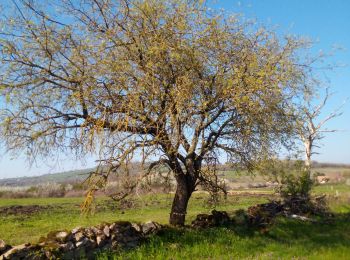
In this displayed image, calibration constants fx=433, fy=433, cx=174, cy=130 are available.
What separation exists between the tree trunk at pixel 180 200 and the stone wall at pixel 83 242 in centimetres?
191

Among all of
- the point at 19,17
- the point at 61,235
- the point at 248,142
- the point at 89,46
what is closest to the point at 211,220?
the point at 248,142

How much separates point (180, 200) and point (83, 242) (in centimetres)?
550

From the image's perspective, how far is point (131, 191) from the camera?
14242 millimetres

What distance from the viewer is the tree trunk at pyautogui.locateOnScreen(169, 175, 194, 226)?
1648cm

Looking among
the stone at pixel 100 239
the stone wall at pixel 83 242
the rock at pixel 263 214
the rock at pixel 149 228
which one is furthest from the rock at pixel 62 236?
the rock at pixel 263 214

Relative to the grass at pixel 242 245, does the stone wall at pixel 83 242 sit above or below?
above

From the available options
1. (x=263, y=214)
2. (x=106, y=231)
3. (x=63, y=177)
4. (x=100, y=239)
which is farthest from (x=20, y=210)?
(x=100, y=239)

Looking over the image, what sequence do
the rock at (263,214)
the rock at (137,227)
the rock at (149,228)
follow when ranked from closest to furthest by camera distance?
the rock at (137,227) < the rock at (149,228) < the rock at (263,214)

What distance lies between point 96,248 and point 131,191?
251 centimetres

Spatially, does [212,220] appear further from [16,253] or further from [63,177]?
[16,253]

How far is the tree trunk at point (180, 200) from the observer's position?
16.5 m

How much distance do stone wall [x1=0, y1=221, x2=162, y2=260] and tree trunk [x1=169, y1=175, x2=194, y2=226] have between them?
1907 mm

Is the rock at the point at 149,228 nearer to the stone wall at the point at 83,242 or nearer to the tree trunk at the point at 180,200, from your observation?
the stone wall at the point at 83,242

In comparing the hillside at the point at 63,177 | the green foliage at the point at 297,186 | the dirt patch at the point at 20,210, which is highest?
the hillside at the point at 63,177
